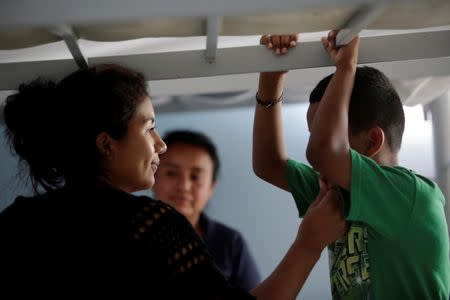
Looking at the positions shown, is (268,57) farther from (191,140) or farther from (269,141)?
(191,140)

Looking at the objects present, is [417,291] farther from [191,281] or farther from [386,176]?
[191,281]

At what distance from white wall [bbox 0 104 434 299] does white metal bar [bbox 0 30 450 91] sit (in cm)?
277

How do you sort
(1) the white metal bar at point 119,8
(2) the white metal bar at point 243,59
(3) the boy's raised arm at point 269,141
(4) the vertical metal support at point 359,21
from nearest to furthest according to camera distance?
(1) the white metal bar at point 119,8 → (4) the vertical metal support at point 359,21 → (2) the white metal bar at point 243,59 → (3) the boy's raised arm at point 269,141

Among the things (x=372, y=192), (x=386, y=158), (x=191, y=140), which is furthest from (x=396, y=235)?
(x=191, y=140)

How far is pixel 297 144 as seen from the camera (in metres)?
3.96

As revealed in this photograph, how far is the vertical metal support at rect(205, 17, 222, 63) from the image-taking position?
2.55ft

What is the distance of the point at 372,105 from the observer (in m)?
1.30

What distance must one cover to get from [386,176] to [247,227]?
2.84 m

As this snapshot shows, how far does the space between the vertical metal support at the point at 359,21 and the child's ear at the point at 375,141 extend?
0.33 m

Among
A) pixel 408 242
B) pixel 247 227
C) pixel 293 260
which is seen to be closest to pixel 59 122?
pixel 293 260

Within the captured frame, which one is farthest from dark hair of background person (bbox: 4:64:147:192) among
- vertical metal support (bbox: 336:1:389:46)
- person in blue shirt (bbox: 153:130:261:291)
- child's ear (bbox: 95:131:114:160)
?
person in blue shirt (bbox: 153:130:261:291)

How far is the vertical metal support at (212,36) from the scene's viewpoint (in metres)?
0.78

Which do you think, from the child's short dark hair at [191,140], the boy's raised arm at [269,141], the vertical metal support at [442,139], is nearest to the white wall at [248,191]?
the child's short dark hair at [191,140]

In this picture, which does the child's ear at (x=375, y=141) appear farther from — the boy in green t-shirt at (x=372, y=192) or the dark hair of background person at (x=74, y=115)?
the dark hair of background person at (x=74, y=115)
